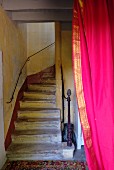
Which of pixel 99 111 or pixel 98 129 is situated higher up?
pixel 99 111

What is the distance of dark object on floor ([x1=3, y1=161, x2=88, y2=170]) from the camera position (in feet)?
10.6

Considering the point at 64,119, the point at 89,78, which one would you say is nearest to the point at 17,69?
the point at 64,119

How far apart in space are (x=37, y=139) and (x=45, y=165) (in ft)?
2.40

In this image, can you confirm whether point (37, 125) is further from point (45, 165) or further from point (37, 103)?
point (45, 165)

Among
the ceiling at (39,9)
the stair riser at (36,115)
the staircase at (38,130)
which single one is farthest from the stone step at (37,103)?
the ceiling at (39,9)

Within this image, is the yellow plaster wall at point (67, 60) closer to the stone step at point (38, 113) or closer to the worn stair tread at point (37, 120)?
the stone step at point (38, 113)

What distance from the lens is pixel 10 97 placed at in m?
3.87

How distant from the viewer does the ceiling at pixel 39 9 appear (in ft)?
10.3

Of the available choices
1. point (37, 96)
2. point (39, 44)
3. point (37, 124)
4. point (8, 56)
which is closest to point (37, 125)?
point (37, 124)

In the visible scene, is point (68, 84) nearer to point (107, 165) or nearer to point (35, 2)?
point (35, 2)

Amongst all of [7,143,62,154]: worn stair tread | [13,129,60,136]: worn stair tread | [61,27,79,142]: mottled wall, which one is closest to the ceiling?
[61,27,79,142]: mottled wall

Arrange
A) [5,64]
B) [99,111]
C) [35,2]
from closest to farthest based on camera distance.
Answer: [99,111]
[35,2]
[5,64]

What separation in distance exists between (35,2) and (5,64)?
1.11 m

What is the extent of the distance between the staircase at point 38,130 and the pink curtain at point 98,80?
2.29 metres
